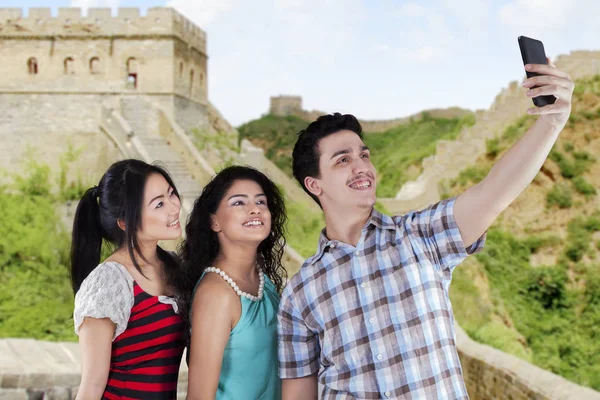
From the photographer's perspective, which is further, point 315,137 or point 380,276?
point 315,137

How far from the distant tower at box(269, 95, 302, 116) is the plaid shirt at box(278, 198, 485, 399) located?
35772mm

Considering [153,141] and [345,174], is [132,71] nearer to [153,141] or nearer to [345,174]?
[153,141]

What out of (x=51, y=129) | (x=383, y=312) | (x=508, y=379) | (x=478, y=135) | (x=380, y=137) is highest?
(x=380, y=137)

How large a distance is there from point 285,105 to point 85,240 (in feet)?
119

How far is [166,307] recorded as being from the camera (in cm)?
304

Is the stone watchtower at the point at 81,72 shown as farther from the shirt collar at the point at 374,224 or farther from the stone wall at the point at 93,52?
the shirt collar at the point at 374,224

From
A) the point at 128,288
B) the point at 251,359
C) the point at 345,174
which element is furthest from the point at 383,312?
the point at 128,288

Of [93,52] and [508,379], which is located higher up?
[93,52]

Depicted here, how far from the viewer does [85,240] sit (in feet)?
10.4

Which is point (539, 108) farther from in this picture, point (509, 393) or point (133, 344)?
point (509, 393)

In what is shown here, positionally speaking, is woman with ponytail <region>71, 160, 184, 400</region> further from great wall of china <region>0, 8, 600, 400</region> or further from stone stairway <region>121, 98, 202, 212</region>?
great wall of china <region>0, 8, 600, 400</region>

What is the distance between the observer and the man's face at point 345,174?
2.78m

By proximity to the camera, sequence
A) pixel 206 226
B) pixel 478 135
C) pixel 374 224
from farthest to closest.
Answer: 1. pixel 478 135
2. pixel 206 226
3. pixel 374 224

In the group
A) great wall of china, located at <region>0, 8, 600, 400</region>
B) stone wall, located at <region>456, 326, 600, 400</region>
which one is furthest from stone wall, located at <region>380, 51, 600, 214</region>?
stone wall, located at <region>456, 326, 600, 400</region>
